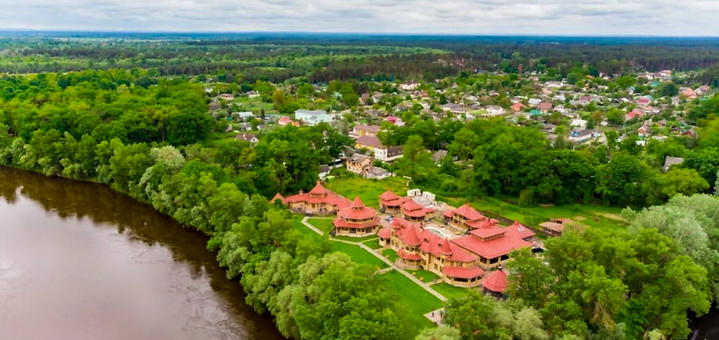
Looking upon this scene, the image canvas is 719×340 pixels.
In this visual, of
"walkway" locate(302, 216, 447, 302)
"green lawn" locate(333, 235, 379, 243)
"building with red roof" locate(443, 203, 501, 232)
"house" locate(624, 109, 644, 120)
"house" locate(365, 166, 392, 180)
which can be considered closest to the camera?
"walkway" locate(302, 216, 447, 302)

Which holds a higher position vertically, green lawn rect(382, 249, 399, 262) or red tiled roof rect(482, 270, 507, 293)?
red tiled roof rect(482, 270, 507, 293)

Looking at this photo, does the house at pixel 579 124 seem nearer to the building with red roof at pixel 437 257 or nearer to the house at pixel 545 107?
the house at pixel 545 107

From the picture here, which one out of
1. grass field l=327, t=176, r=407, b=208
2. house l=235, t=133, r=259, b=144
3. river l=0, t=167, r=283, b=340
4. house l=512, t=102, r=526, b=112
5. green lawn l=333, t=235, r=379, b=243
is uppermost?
house l=512, t=102, r=526, b=112

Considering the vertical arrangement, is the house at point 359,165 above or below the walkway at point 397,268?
above

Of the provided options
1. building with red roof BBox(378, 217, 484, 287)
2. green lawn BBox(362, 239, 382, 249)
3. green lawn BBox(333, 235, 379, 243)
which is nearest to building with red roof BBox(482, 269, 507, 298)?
building with red roof BBox(378, 217, 484, 287)

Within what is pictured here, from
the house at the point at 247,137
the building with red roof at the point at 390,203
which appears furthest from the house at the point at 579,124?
the house at the point at 247,137

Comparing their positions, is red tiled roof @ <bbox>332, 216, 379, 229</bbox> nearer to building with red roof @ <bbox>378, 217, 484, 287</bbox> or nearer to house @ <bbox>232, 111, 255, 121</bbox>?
building with red roof @ <bbox>378, 217, 484, 287</bbox>

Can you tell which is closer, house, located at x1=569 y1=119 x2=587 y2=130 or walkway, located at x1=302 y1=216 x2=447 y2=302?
walkway, located at x1=302 y1=216 x2=447 y2=302
